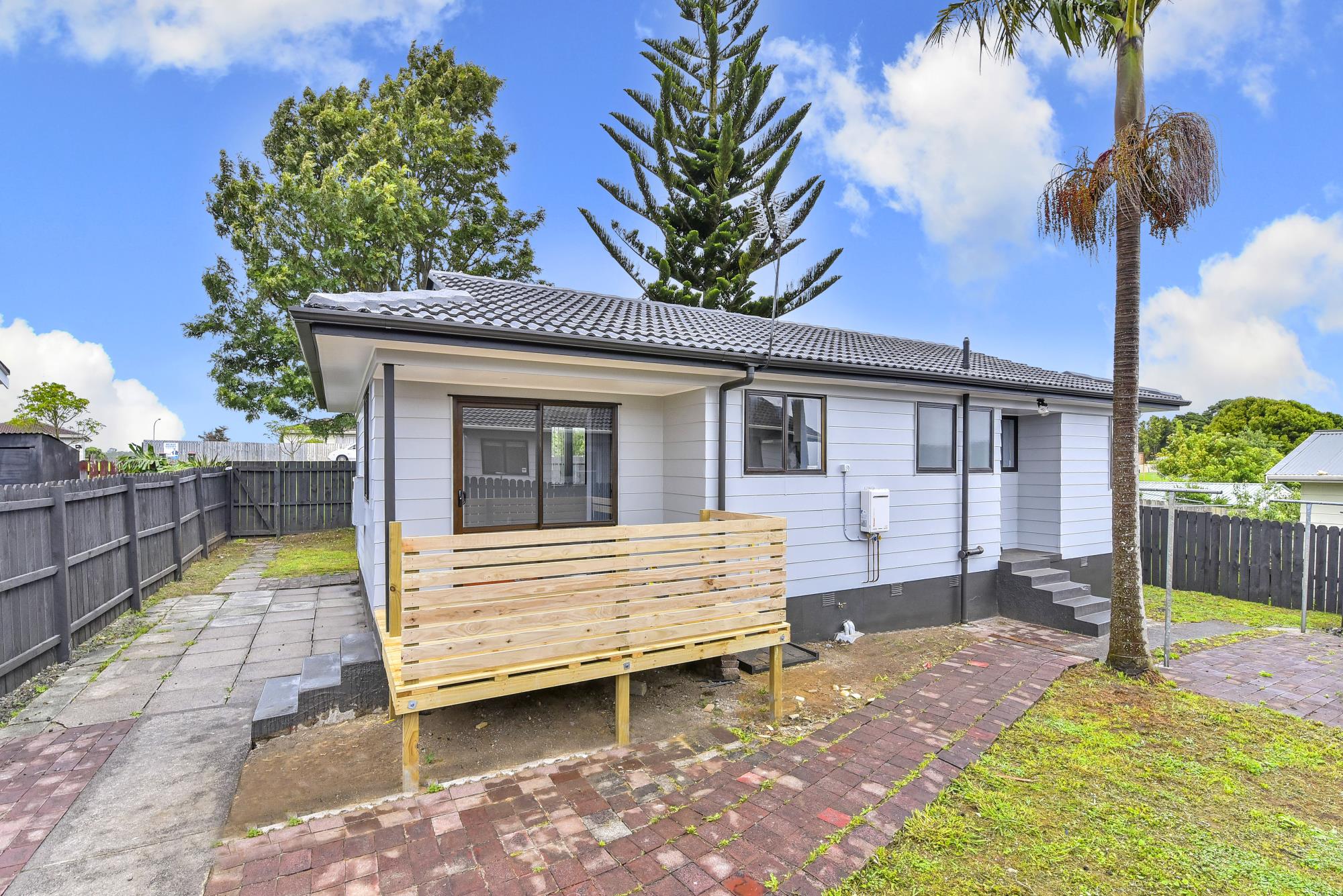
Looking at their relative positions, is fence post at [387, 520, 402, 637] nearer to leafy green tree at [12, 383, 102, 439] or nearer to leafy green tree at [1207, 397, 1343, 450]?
leafy green tree at [12, 383, 102, 439]

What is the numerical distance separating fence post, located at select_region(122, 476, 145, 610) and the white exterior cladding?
2265 millimetres

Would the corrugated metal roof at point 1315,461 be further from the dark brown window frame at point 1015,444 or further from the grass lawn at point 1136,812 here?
the grass lawn at point 1136,812

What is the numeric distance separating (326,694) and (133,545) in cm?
469

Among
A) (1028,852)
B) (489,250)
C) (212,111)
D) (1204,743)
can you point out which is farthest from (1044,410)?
(212,111)

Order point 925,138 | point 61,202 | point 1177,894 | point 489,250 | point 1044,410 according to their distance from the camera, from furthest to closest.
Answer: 1. point 489,250
2. point 61,202
3. point 925,138
4. point 1044,410
5. point 1177,894

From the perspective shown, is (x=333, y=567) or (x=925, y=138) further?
(x=925, y=138)

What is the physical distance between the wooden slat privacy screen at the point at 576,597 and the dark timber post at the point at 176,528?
679 cm

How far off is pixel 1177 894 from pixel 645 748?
8.44 ft

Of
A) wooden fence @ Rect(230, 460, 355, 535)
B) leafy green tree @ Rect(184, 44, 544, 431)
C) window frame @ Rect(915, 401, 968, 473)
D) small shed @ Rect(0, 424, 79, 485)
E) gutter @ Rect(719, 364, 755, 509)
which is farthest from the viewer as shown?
leafy green tree @ Rect(184, 44, 544, 431)

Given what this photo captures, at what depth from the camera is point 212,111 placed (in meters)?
12.8

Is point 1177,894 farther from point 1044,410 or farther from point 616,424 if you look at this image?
point 1044,410

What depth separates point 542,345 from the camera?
4.30m

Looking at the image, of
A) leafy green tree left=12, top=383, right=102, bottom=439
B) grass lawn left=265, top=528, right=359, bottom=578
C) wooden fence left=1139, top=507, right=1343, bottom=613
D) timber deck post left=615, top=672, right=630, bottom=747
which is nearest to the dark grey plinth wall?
timber deck post left=615, top=672, right=630, bottom=747

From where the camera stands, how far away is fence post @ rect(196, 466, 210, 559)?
976cm
